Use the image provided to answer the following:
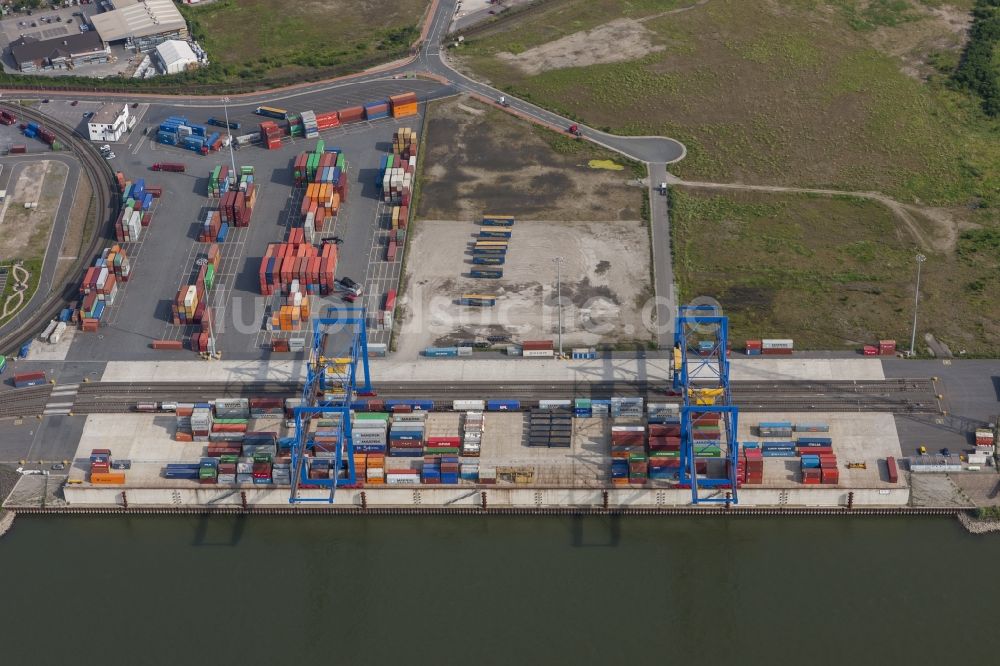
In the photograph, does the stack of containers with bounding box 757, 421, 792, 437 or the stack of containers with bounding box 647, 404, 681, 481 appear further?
the stack of containers with bounding box 757, 421, 792, 437

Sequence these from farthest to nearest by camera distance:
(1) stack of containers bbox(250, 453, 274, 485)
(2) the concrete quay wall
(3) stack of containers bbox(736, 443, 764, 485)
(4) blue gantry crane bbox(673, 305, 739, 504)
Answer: (1) stack of containers bbox(250, 453, 274, 485) < (3) stack of containers bbox(736, 443, 764, 485) < (2) the concrete quay wall < (4) blue gantry crane bbox(673, 305, 739, 504)

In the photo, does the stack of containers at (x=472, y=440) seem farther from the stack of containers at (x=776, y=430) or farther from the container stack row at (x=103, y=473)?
the container stack row at (x=103, y=473)

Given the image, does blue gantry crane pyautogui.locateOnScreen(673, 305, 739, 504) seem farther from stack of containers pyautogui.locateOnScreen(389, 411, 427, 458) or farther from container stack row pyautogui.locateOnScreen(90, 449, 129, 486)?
container stack row pyautogui.locateOnScreen(90, 449, 129, 486)

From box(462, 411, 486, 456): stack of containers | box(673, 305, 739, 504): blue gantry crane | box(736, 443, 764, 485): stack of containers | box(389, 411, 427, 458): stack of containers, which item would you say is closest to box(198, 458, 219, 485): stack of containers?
box(389, 411, 427, 458): stack of containers

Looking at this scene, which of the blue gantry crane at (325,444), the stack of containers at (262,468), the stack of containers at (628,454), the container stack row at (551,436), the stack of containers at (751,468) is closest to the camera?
the blue gantry crane at (325,444)

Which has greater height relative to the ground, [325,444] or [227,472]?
[325,444]

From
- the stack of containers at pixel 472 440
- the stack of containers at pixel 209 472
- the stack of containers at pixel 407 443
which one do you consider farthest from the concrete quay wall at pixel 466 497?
the stack of containers at pixel 407 443

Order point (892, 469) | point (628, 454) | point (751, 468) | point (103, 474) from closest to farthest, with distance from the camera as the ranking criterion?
point (751, 468) < point (892, 469) < point (103, 474) < point (628, 454)

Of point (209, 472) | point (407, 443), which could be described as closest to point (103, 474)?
point (209, 472)

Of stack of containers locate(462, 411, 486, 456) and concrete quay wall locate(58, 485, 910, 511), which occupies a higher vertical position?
stack of containers locate(462, 411, 486, 456)

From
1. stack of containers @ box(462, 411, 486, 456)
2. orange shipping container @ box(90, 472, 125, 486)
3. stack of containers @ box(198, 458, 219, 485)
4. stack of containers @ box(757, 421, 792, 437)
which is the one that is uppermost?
stack of containers @ box(757, 421, 792, 437)

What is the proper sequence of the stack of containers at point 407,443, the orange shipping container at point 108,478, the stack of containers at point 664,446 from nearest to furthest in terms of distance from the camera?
1. the stack of containers at point 664,446
2. the orange shipping container at point 108,478
3. the stack of containers at point 407,443

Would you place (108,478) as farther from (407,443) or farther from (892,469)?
(892,469)

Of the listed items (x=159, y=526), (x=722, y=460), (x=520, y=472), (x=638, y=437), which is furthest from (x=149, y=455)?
(x=722, y=460)
